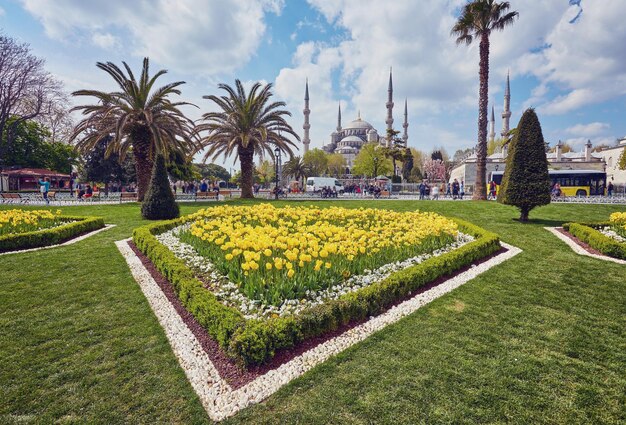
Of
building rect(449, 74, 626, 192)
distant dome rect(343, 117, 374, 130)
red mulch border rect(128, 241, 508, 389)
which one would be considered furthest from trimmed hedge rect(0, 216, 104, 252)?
distant dome rect(343, 117, 374, 130)

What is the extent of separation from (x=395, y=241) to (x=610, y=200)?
68.4ft

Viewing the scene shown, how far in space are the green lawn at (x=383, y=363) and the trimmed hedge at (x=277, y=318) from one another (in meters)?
0.44

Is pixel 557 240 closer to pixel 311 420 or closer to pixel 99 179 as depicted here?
pixel 311 420

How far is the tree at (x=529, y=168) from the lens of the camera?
11000 millimetres

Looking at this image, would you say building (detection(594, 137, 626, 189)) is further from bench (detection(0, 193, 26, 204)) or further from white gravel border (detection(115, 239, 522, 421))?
bench (detection(0, 193, 26, 204))

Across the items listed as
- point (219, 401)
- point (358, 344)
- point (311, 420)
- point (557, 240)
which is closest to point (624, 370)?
point (358, 344)

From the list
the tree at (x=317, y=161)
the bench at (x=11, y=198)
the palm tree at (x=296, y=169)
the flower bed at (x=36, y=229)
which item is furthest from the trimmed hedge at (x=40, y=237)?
the tree at (x=317, y=161)

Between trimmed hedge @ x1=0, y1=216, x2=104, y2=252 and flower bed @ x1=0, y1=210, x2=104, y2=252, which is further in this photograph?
flower bed @ x1=0, y1=210, x2=104, y2=252

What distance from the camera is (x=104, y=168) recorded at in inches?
1344

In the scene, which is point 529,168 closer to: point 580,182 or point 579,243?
point 579,243

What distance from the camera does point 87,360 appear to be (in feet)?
11.0

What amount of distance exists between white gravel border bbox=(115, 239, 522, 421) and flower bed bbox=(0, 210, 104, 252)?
4501 millimetres

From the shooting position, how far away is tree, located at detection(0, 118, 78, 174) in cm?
3625

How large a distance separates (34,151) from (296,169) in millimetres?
35463
